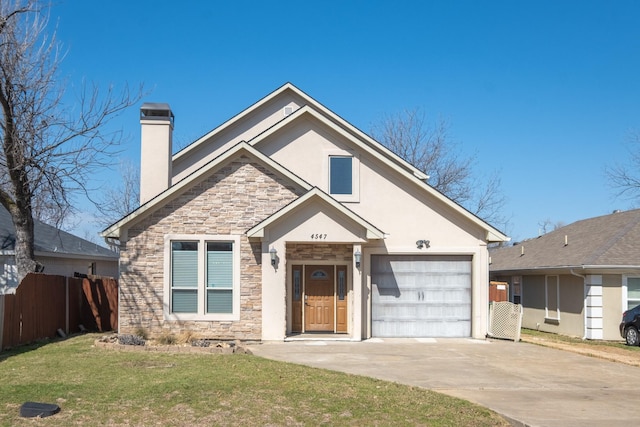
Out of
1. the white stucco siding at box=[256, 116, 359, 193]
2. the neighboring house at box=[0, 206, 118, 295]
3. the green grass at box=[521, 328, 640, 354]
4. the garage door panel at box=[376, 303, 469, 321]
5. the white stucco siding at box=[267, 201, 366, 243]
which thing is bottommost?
the green grass at box=[521, 328, 640, 354]

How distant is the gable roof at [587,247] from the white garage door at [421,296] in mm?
4735

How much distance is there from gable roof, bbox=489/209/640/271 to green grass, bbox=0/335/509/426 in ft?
44.7

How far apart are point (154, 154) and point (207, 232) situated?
9.98 feet

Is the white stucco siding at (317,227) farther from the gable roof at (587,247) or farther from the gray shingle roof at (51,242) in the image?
the gray shingle roof at (51,242)

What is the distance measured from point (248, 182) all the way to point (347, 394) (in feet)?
31.8

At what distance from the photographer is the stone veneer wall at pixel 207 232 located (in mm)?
18500

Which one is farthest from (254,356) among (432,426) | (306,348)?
(432,426)

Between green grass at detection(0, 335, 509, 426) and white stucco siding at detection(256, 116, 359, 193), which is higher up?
white stucco siding at detection(256, 116, 359, 193)

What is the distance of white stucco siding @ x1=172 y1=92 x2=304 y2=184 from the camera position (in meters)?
24.3

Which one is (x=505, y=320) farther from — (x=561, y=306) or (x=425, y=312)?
(x=561, y=306)

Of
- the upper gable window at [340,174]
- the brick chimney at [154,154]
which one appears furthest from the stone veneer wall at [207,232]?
the upper gable window at [340,174]

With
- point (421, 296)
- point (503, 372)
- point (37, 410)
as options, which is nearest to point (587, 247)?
point (421, 296)

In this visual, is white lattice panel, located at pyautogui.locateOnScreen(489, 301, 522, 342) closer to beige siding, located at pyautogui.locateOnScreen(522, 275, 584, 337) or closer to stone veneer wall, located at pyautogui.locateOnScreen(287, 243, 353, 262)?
beige siding, located at pyautogui.locateOnScreen(522, 275, 584, 337)

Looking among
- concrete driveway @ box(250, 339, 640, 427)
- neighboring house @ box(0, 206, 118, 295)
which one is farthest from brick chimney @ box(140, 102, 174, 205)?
concrete driveway @ box(250, 339, 640, 427)
